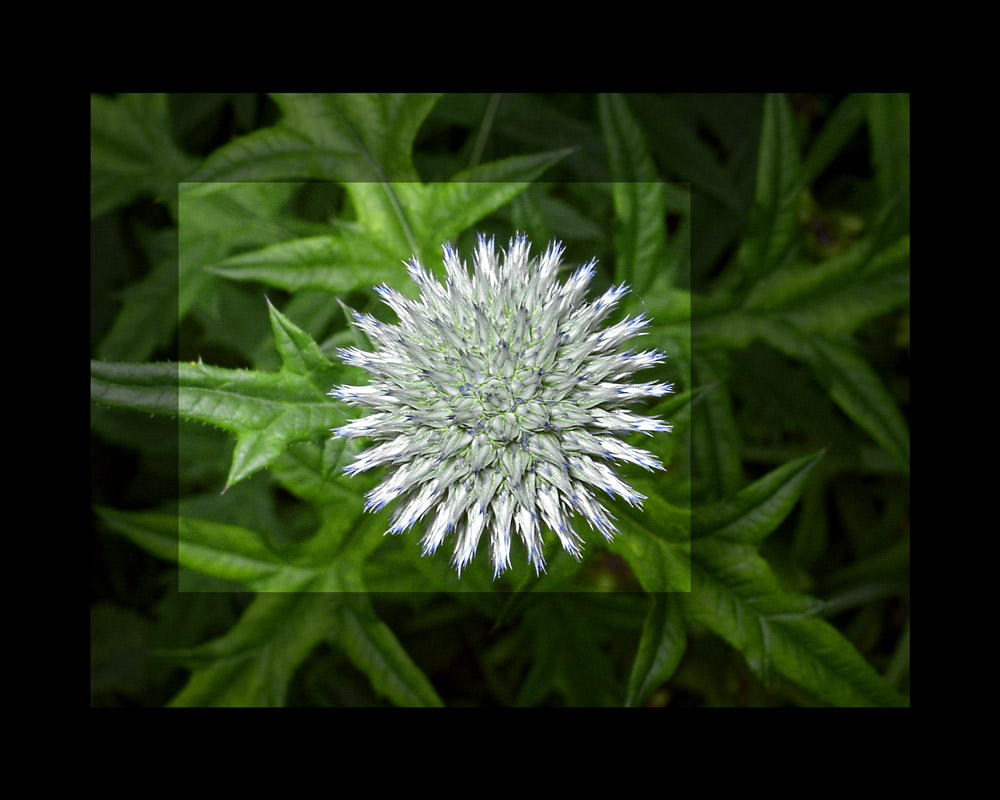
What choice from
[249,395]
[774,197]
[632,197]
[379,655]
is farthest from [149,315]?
[774,197]

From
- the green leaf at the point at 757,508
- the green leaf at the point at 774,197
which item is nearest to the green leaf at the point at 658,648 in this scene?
the green leaf at the point at 757,508

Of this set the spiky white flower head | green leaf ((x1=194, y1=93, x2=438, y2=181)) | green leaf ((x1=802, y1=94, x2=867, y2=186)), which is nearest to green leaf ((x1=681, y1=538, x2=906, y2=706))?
the spiky white flower head

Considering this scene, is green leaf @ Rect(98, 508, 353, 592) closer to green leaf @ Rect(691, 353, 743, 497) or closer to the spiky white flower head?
the spiky white flower head

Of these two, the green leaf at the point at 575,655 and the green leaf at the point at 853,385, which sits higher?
the green leaf at the point at 853,385

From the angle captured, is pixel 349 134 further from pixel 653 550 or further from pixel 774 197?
pixel 653 550

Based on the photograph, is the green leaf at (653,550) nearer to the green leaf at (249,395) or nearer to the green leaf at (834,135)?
the green leaf at (249,395)

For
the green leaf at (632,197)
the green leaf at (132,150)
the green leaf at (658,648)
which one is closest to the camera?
the green leaf at (658,648)

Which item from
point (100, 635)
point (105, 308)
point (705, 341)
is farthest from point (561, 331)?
point (100, 635)

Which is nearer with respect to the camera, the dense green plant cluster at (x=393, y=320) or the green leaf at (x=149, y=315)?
the dense green plant cluster at (x=393, y=320)

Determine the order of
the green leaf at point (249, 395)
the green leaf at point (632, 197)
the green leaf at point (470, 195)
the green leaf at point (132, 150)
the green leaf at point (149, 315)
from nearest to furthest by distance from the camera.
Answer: the green leaf at point (249, 395) → the green leaf at point (470, 195) → the green leaf at point (632, 197) → the green leaf at point (132, 150) → the green leaf at point (149, 315)
